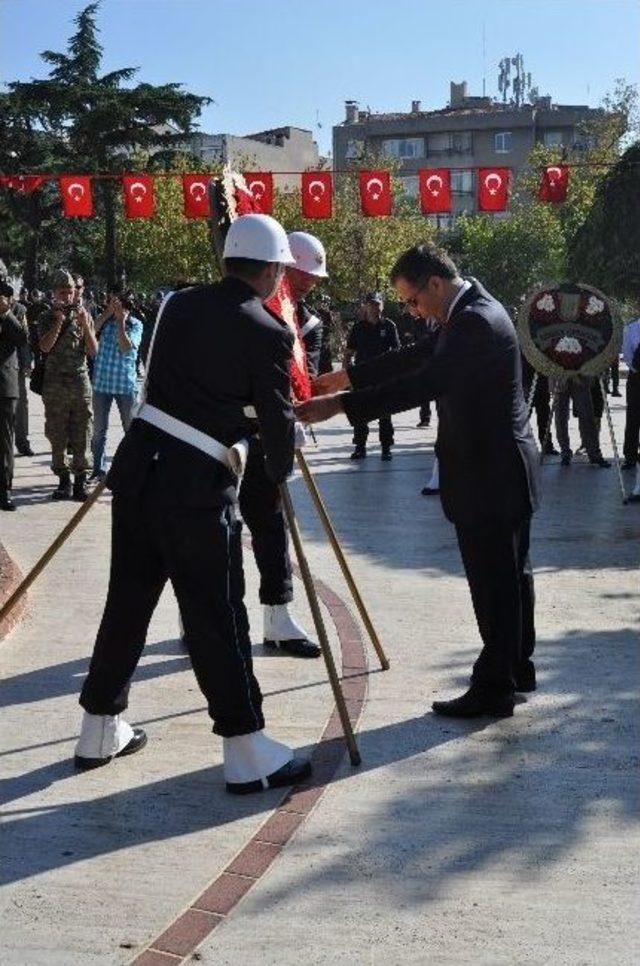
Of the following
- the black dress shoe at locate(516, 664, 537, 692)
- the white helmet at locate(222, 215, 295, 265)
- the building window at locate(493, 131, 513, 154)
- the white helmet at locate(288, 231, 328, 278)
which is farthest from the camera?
the building window at locate(493, 131, 513, 154)

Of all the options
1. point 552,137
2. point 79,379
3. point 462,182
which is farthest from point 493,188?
point 462,182

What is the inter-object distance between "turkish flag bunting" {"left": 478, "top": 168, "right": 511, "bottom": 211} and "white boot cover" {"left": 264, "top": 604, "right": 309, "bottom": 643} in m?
19.4

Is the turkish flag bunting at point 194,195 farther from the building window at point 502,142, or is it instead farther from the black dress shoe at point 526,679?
the building window at point 502,142

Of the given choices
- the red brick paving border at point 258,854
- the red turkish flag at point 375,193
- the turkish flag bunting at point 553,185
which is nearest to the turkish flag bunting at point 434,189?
the red turkish flag at point 375,193

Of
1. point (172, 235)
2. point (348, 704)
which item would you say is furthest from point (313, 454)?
point (172, 235)

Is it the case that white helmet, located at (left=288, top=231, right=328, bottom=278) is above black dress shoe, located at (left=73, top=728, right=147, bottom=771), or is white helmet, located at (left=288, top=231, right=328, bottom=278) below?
above

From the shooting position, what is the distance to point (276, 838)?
4.66 m

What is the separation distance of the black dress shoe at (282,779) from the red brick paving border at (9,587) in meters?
2.32

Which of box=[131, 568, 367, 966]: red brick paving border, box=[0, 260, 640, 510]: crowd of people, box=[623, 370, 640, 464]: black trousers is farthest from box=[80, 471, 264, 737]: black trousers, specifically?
box=[623, 370, 640, 464]: black trousers

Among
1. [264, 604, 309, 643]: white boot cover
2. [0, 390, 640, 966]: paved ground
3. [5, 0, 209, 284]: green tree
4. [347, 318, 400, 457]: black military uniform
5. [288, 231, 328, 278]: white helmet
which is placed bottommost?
[0, 390, 640, 966]: paved ground

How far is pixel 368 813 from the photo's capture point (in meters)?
4.87

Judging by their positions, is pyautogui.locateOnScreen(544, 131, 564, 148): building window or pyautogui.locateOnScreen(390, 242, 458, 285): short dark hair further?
pyautogui.locateOnScreen(544, 131, 564, 148): building window

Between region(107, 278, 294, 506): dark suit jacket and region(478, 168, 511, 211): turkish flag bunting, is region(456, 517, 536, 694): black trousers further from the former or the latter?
region(478, 168, 511, 211): turkish flag bunting

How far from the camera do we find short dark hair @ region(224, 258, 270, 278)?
5039 millimetres
